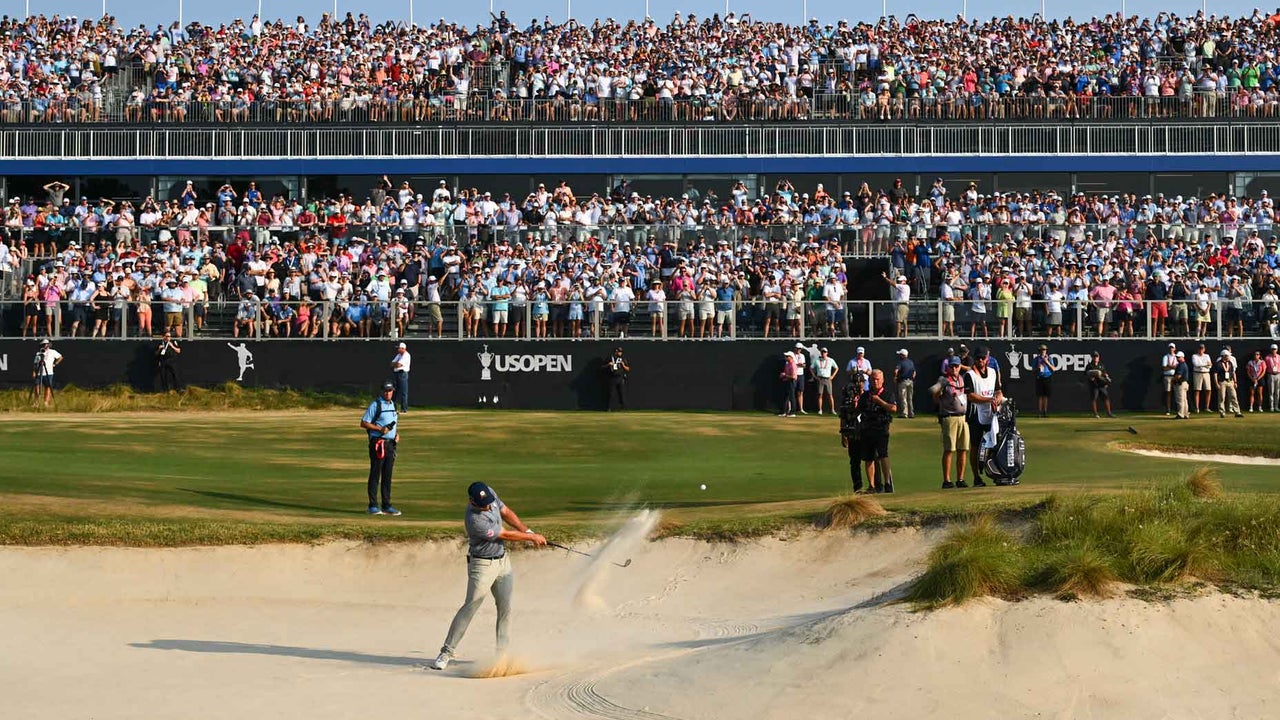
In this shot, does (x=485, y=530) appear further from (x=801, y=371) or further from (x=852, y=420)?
(x=801, y=371)

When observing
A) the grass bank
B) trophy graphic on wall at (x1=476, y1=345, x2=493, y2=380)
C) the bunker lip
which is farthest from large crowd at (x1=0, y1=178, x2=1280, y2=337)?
the bunker lip

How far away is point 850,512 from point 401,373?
19.6 meters

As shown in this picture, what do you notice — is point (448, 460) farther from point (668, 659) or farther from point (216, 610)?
point (668, 659)

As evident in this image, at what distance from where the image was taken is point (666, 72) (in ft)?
169

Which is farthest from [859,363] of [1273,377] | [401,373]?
[401,373]

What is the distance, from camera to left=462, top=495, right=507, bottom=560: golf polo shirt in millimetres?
13102

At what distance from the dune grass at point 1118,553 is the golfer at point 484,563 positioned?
341cm

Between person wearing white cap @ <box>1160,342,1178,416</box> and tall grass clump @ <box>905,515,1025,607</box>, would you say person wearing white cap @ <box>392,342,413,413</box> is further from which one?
tall grass clump @ <box>905,515,1025,607</box>

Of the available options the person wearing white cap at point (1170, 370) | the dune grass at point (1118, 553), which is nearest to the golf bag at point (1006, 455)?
the dune grass at point (1118, 553)

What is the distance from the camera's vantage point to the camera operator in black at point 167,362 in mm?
37281

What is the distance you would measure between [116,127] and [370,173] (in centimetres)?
835

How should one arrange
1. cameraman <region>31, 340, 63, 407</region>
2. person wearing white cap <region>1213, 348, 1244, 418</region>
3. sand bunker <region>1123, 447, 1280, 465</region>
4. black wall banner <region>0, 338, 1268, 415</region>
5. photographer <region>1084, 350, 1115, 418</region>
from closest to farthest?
sand bunker <region>1123, 447, 1280, 465</region> < person wearing white cap <region>1213, 348, 1244, 418</region> < photographer <region>1084, 350, 1115, 418</region> < cameraman <region>31, 340, 63, 407</region> < black wall banner <region>0, 338, 1268, 415</region>

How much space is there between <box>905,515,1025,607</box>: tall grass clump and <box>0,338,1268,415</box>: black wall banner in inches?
953

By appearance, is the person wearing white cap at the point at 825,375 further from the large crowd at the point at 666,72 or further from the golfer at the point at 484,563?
the golfer at the point at 484,563
